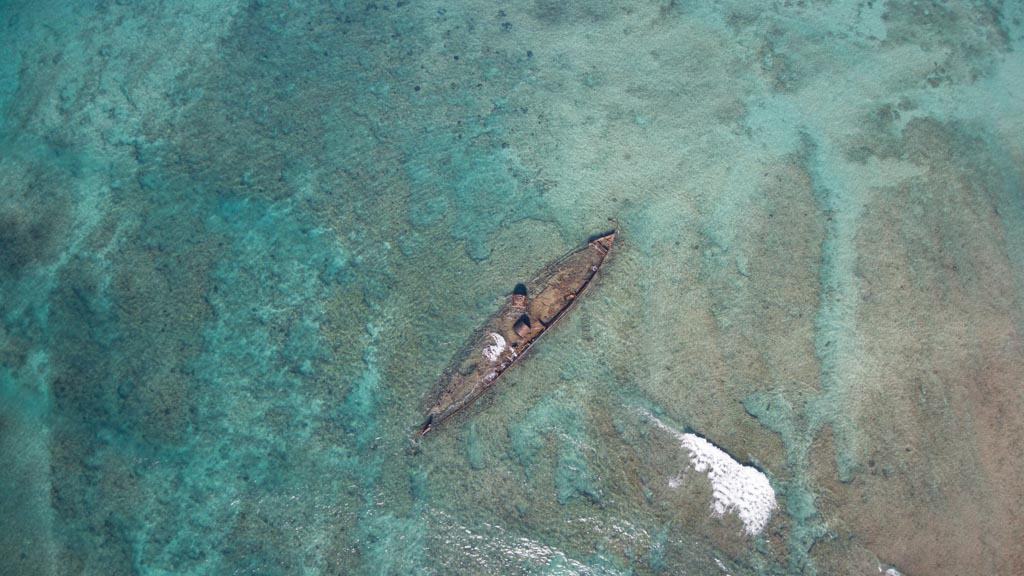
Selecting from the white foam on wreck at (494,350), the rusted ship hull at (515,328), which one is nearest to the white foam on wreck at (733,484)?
the rusted ship hull at (515,328)

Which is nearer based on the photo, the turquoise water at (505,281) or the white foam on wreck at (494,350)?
the turquoise water at (505,281)

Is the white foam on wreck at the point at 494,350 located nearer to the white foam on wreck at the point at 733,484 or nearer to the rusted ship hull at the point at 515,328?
the rusted ship hull at the point at 515,328

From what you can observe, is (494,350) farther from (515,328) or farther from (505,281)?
(505,281)

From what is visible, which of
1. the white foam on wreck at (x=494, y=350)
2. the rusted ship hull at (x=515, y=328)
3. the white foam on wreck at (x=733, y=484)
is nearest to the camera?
the white foam on wreck at (x=733, y=484)

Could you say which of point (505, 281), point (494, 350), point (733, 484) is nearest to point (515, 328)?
point (494, 350)

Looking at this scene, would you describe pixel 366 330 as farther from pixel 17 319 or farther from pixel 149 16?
pixel 149 16

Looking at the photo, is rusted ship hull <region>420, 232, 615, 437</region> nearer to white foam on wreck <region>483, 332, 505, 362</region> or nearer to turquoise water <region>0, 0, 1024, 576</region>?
white foam on wreck <region>483, 332, 505, 362</region>

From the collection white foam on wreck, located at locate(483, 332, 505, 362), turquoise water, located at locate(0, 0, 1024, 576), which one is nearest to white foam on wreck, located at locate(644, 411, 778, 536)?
turquoise water, located at locate(0, 0, 1024, 576)
